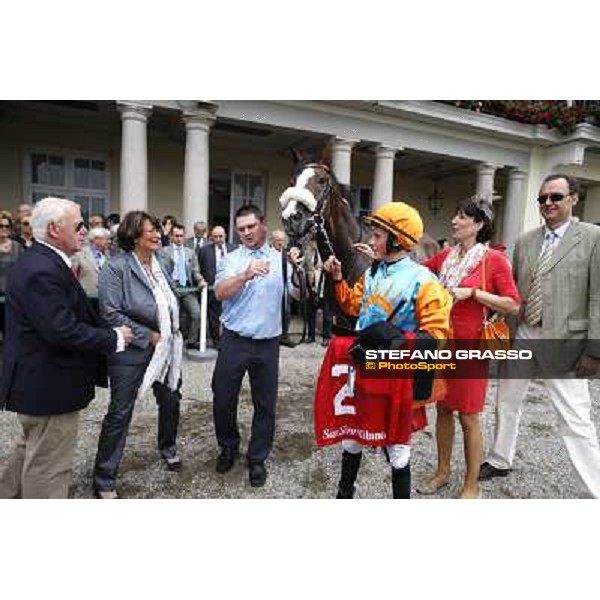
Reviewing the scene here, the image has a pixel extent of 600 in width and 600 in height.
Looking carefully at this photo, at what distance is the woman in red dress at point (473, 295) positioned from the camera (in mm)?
2400

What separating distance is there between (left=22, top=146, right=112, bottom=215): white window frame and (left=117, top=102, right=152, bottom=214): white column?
130 inches

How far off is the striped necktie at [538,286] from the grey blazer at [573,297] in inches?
1.3

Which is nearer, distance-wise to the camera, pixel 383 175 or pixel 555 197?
pixel 555 197

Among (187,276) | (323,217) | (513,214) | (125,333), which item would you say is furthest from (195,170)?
(125,333)

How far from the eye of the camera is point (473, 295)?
2.38m

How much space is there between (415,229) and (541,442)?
282 centimetres

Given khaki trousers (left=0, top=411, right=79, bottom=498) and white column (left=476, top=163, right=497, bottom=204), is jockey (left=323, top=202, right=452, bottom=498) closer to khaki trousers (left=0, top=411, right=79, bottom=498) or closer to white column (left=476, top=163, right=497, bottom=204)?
khaki trousers (left=0, top=411, right=79, bottom=498)

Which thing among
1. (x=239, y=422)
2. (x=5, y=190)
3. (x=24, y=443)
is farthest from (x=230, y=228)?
(x=24, y=443)

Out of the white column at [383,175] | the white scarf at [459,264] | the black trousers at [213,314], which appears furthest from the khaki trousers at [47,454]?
the white column at [383,175]

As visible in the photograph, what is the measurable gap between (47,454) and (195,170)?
5592mm

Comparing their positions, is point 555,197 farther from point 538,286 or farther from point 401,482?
point 401,482

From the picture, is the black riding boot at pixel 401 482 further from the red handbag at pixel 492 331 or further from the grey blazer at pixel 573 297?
the grey blazer at pixel 573 297

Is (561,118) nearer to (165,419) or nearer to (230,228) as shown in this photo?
(165,419)

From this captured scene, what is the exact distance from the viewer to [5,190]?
877 cm
